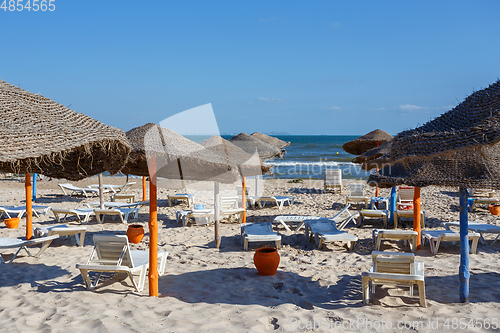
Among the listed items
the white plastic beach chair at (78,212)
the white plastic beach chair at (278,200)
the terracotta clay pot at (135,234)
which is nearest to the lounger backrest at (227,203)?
the white plastic beach chair at (278,200)

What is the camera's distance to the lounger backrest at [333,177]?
578 inches

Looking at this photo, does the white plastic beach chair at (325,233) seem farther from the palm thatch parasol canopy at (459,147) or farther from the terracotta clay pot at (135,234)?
the terracotta clay pot at (135,234)

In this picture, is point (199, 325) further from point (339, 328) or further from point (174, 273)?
point (174, 273)

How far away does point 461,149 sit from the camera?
2.75 meters

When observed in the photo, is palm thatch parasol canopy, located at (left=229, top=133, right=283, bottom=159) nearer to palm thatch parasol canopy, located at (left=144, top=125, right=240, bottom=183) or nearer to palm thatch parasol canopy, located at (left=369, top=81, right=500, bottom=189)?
palm thatch parasol canopy, located at (left=144, top=125, right=240, bottom=183)

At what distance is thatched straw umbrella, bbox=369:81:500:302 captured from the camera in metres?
2.74

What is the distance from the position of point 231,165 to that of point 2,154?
116 inches

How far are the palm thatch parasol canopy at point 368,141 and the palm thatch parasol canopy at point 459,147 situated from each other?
832 cm

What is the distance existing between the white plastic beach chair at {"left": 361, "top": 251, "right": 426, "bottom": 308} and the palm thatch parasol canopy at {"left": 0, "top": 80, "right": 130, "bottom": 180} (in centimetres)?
320

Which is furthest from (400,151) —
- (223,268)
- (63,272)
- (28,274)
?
(28,274)

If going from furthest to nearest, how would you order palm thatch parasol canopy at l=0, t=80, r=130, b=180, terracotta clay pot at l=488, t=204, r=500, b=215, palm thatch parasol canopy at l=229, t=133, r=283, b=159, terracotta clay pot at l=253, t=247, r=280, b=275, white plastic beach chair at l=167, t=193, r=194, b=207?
white plastic beach chair at l=167, t=193, r=194, b=207 < palm thatch parasol canopy at l=229, t=133, r=283, b=159 < terracotta clay pot at l=488, t=204, r=500, b=215 < terracotta clay pot at l=253, t=247, r=280, b=275 < palm thatch parasol canopy at l=0, t=80, r=130, b=180

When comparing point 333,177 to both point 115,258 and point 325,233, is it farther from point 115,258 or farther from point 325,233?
point 115,258

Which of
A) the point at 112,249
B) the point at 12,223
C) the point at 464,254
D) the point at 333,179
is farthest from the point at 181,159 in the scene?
the point at 333,179

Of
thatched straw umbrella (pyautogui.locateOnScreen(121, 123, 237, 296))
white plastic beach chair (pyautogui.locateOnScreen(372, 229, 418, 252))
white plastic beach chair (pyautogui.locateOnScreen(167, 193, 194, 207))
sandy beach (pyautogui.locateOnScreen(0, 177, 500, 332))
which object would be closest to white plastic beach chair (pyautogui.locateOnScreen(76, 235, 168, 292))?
sandy beach (pyautogui.locateOnScreen(0, 177, 500, 332))
